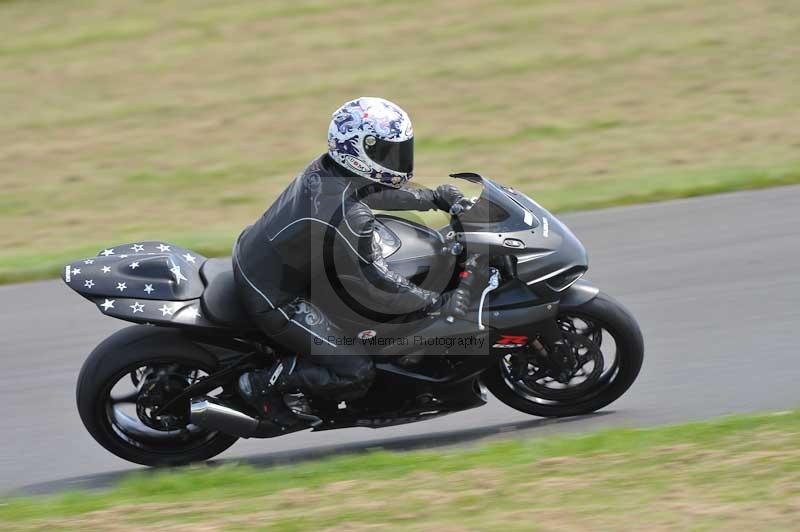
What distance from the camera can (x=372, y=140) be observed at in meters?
5.29

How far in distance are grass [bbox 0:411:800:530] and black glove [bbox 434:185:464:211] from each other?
1210 millimetres

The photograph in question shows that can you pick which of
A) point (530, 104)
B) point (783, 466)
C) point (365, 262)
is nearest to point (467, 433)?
point (365, 262)

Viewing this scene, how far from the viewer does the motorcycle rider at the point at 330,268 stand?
5332mm

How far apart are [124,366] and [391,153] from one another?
166cm

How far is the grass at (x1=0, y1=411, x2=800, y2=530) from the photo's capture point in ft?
15.1

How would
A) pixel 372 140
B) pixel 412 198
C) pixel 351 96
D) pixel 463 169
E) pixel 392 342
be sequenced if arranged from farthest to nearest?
pixel 351 96
pixel 463 169
pixel 412 198
pixel 392 342
pixel 372 140

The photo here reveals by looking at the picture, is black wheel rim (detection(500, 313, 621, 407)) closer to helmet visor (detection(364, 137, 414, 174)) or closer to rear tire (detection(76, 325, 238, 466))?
helmet visor (detection(364, 137, 414, 174))

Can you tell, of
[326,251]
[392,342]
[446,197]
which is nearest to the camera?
[326,251]

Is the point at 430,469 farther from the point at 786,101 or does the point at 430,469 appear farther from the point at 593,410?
the point at 786,101

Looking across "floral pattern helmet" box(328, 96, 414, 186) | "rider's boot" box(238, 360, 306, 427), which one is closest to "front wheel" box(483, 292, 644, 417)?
"rider's boot" box(238, 360, 306, 427)

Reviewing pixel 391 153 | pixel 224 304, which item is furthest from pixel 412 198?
pixel 224 304

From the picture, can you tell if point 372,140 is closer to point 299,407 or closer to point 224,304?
point 224,304

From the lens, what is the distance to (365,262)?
17.6 ft

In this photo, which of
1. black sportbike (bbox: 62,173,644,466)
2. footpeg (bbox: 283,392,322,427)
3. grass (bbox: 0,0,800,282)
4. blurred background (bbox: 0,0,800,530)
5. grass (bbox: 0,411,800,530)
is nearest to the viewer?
grass (bbox: 0,411,800,530)
